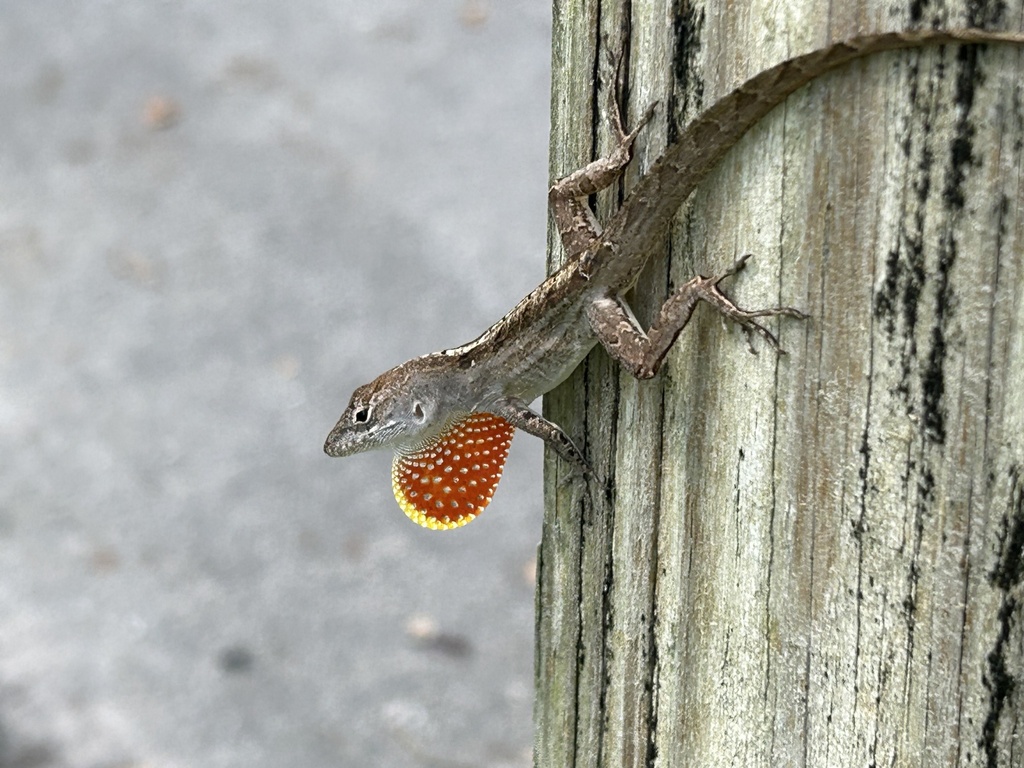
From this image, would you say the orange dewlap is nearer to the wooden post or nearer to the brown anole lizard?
the brown anole lizard

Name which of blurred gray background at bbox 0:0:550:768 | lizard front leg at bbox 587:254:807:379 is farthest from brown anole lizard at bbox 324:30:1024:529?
blurred gray background at bbox 0:0:550:768

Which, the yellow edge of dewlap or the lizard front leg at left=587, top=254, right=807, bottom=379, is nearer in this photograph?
the lizard front leg at left=587, top=254, right=807, bottom=379

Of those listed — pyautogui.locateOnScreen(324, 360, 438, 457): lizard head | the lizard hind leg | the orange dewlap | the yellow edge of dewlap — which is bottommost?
the yellow edge of dewlap

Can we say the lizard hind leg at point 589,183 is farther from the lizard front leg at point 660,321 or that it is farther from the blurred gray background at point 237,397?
the blurred gray background at point 237,397

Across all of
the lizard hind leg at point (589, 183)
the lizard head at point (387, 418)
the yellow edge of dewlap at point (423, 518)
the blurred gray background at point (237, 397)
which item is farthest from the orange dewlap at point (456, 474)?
the blurred gray background at point (237, 397)

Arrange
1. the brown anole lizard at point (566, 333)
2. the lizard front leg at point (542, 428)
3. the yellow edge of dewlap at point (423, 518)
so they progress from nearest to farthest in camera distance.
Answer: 1. the brown anole lizard at point (566, 333)
2. the lizard front leg at point (542, 428)
3. the yellow edge of dewlap at point (423, 518)

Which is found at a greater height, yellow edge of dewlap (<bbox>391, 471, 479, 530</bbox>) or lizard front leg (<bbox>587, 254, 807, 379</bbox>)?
lizard front leg (<bbox>587, 254, 807, 379</bbox>)

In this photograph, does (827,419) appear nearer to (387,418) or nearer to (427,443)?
(427,443)

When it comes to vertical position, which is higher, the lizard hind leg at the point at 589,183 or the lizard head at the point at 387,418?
the lizard hind leg at the point at 589,183
